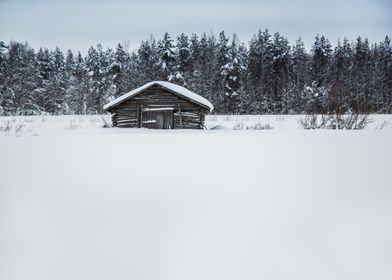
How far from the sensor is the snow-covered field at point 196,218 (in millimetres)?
1810

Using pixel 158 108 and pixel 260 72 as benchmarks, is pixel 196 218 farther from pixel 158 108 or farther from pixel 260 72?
pixel 260 72

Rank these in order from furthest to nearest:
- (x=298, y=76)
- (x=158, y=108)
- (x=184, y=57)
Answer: (x=298, y=76) < (x=184, y=57) < (x=158, y=108)

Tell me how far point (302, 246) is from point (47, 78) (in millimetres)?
49315

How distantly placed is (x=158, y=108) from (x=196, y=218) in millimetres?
16622

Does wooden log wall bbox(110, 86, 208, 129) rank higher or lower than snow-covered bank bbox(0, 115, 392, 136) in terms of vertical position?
higher

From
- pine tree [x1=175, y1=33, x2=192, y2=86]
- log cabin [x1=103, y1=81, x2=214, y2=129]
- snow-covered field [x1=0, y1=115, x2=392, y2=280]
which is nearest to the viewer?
snow-covered field [x1=0, y1=115, x2=392, y2=280]

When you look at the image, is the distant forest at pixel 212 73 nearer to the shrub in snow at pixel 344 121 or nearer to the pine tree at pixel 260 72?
the pine tree at pixel 260 72

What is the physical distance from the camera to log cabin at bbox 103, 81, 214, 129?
1836 cm

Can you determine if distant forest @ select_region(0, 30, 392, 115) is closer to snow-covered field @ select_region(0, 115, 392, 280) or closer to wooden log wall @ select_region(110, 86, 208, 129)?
wooden log wall @ select_region(110, 86, 208, 129)

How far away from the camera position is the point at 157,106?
733 inches

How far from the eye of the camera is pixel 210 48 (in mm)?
47281

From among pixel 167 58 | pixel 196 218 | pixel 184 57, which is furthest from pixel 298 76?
pixel 196 218

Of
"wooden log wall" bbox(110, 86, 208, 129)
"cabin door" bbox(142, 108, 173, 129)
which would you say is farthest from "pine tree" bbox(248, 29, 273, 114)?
"cabin door" bbox(142, 108, 173, 129)

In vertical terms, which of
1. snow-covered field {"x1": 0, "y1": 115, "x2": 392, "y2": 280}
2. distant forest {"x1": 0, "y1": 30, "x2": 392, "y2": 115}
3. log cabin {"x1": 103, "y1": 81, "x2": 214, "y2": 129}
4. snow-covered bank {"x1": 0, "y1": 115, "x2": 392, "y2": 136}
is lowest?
snow-covered field {"x1": 0, "y1": 115, "x2": 392, "y2": 280}
